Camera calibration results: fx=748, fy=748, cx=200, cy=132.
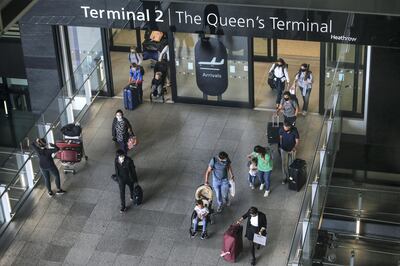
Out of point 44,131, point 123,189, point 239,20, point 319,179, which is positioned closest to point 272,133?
point 319,179

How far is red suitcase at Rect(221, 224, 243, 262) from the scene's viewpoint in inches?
583

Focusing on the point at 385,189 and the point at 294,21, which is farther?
the point at 385,189

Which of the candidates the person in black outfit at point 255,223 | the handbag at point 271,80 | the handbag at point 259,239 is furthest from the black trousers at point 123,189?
the handbag at point 271,80

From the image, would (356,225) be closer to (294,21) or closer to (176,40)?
(294,21)

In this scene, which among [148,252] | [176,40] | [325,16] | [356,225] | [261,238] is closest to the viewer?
[261,238]

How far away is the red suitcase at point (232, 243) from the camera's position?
14.8 meters

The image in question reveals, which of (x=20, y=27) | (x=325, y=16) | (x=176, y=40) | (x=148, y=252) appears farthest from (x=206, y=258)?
(x=20, y=27)

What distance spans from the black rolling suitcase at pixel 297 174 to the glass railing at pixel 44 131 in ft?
19.7

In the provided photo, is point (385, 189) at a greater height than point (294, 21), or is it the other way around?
point (294, 21)

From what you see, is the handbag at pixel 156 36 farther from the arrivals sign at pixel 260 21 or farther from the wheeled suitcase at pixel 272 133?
the wheeled suitcase at pixel 272 133

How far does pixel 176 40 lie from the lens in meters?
20.6

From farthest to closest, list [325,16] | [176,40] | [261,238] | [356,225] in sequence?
[176,40] → [356,225] → [325,16] → [261,238]

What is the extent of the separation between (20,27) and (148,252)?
8.35 m

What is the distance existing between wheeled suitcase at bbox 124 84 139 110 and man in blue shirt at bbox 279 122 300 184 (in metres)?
5.25
